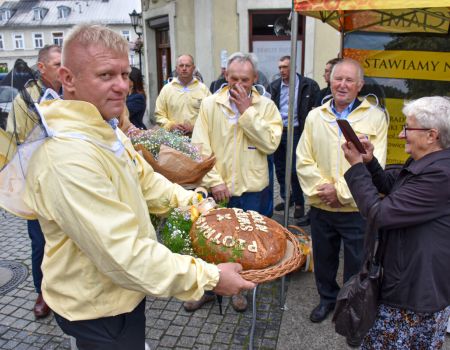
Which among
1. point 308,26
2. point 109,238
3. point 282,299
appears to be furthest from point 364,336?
point 308,26

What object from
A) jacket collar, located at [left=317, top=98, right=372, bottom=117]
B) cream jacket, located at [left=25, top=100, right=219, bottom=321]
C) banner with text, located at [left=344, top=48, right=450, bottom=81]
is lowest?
cream jacket, located at [left=25, top=100, right=219, bottom=321]

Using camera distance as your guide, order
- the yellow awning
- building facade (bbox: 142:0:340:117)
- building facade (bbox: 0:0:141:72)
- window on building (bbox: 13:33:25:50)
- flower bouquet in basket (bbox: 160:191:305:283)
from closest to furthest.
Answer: flower bouquet in basket (bbox: 160:191:305:283) → the yellow awning → building facade (bbox: 142:0:340:117) → building facade (bbox: 0:0:141:72) → window on building (bbox: 13:33:25:50)

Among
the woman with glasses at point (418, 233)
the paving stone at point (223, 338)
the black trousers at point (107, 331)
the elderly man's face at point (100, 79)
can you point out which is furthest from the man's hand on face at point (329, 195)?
the elderly man's face at point (100, 79)

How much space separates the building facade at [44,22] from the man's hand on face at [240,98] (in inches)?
2102

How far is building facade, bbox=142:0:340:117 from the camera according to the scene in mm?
10109

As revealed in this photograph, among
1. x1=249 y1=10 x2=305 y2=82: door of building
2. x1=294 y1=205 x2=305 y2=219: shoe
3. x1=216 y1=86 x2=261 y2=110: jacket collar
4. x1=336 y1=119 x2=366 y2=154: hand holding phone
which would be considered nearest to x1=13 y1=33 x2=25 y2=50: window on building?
x1=249 y1=10 x2=305 y2=82: door of building

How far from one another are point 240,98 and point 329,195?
1085mm

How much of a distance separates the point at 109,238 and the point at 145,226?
0.34 metres

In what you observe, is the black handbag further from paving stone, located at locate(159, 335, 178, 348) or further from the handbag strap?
paving stone, located at locate(159, 335, 178, 348)

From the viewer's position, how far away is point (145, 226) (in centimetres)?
178

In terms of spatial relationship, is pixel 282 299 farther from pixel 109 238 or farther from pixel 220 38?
pixel 220 38

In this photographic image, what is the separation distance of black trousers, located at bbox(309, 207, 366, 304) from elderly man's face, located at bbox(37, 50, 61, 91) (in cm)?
259

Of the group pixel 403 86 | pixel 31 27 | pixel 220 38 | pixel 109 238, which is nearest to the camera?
pixel 109 238

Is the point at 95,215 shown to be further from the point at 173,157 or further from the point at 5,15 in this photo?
the point at 5,15
